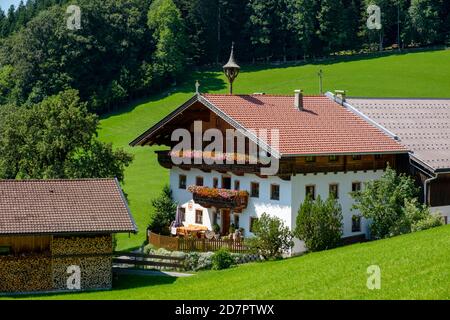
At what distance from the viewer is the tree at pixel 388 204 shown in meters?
35.2

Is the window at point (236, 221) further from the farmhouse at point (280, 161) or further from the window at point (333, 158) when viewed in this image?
the window at point (333, 158)

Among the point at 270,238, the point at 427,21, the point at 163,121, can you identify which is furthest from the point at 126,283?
the point at 427,21

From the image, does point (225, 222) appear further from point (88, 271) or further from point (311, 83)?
point (311, 83)

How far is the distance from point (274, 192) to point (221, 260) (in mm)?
4815

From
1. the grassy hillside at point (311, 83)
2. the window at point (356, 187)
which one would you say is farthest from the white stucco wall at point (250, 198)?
the grassy hillside at point (311, 83)

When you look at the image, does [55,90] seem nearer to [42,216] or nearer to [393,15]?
[393,15]

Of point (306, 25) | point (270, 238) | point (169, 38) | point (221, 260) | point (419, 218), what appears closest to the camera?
point (221, 260)

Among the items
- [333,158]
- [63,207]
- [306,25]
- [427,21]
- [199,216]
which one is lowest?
[199,216]

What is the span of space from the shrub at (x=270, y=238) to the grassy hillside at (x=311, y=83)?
34.9m

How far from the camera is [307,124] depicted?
3856cm

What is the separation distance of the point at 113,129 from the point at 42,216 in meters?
55.0

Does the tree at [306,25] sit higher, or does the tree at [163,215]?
the tree at [306,25]

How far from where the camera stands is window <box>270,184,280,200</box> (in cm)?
3628
